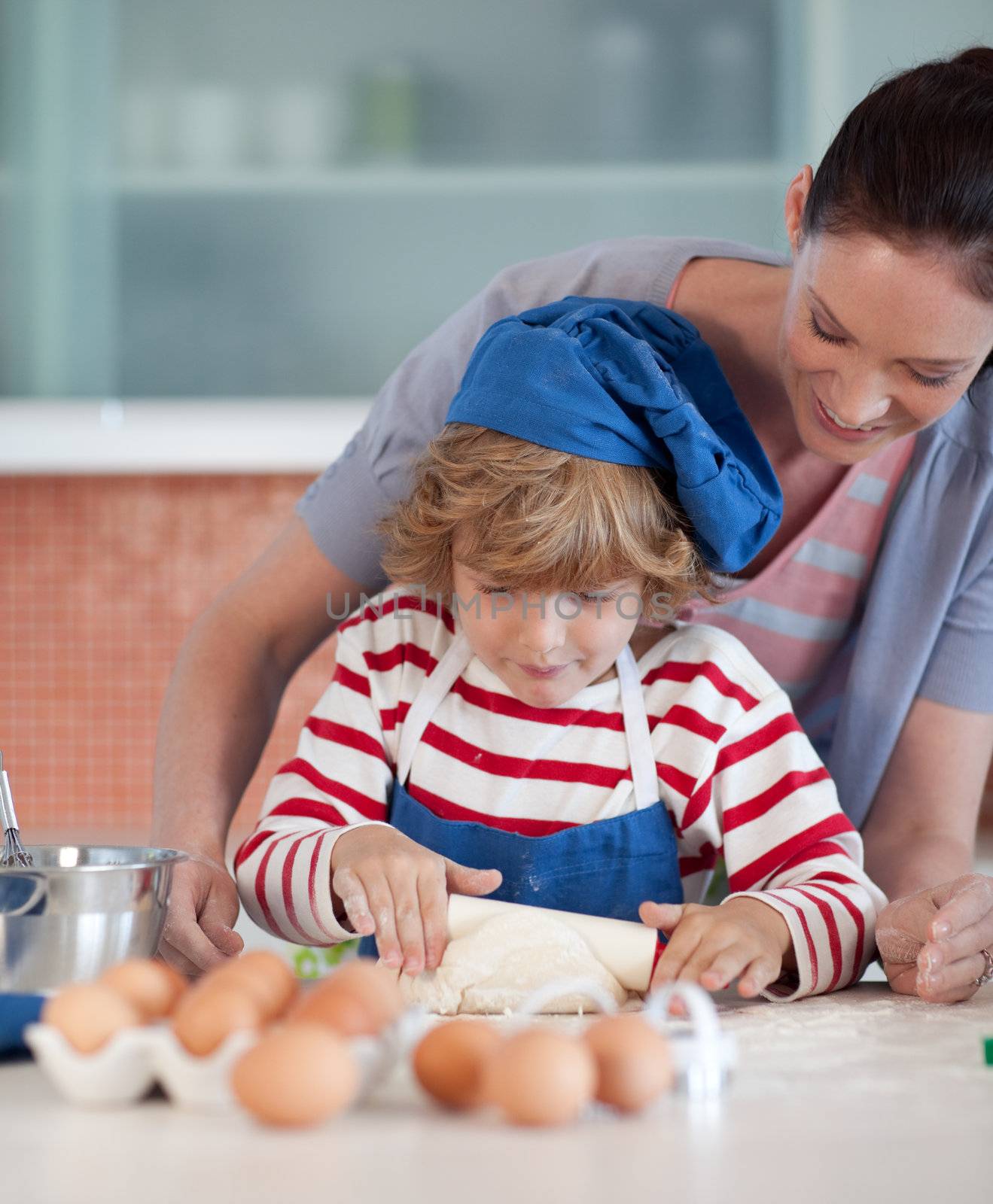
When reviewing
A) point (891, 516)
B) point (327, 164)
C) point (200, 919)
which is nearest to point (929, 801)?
point (891, 516)

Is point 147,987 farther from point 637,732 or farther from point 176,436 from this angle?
point 176,436

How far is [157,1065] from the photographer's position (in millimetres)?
544

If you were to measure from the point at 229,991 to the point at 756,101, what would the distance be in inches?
76.7

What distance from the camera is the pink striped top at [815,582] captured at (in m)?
1.13

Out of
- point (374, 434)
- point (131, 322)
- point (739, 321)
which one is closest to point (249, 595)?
point (374, 434)

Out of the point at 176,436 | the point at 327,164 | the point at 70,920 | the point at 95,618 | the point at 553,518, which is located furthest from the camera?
the point at 95,618

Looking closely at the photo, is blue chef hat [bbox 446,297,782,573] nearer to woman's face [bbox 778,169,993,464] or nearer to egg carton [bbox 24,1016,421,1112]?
woman's face [bbox 778,169,993,464]

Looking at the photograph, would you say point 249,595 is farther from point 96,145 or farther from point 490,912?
point 96,145

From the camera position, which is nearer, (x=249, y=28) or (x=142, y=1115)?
(x=142, y=1115)

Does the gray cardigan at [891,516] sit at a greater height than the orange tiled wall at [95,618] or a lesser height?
greater

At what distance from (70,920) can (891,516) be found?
2.51 ft

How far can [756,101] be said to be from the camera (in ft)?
7.09

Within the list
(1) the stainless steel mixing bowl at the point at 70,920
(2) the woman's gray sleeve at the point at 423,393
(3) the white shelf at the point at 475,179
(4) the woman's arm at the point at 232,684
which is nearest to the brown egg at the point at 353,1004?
(1) the stainless steel mixing bowl at the point at 70,920

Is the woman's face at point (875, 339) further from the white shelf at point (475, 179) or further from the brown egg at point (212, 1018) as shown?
the white shelf at point (475, 179)
